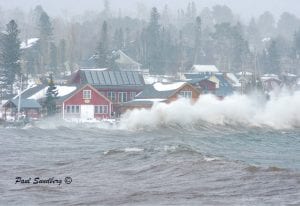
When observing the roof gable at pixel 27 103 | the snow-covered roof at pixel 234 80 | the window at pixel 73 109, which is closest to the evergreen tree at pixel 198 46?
the snow-covered roof at pixel 234 80

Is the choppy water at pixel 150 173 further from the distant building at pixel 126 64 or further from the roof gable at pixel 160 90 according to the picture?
the distant building at pixel 126 64

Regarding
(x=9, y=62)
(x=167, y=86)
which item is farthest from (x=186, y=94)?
(x=9, y=62)

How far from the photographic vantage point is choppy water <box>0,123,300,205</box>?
2303 cm

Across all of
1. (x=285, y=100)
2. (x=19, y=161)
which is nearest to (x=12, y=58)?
(x=285, y=100)

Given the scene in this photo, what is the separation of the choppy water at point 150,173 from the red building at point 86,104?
35.3m

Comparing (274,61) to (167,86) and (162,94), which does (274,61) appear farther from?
(162,94)

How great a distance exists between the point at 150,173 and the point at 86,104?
54.1 m

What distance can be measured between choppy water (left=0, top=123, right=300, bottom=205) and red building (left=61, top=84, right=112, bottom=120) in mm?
35282

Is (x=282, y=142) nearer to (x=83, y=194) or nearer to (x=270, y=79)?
(x=83, y=194)

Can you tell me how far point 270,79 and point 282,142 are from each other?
8067 centimetres

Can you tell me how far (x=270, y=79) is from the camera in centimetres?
12888

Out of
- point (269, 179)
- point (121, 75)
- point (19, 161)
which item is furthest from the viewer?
point (121, 75)

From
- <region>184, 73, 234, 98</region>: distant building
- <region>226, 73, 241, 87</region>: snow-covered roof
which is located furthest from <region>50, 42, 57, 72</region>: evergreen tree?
<region>226, 73, 241, 87</region>: snow-covered roof
